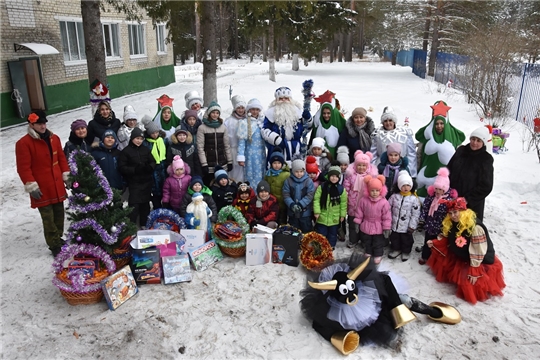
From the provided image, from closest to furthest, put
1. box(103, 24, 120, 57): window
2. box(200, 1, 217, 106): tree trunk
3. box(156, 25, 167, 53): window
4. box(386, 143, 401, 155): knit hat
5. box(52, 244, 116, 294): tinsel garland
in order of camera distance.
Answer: box(52, 244, 116, 294): tinsel garland → box(386, 143, 401, 155): knit hat → box(200, 1, 217, 106): tree trunk → box(103, 24, 120, 57): window → box(156, 25, 167, 53): window

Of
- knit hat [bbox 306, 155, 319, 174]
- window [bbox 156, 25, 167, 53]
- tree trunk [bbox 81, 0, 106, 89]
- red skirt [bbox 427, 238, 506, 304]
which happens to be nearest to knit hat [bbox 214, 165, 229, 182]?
knit hat [bbox 306, 155, 319, 174]

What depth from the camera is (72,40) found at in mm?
15367

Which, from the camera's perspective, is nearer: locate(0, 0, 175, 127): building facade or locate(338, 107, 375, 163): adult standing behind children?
locate(338, 107, 375, 163): adult standing behind children

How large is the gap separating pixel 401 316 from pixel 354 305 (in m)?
0.46

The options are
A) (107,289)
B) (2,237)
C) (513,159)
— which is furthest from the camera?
(513,159)

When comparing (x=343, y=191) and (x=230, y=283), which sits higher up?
(x=343, y=191)

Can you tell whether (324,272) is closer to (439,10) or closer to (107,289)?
(107,289)

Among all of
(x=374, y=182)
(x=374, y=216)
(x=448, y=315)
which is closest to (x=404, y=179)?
(x=374, y=182)

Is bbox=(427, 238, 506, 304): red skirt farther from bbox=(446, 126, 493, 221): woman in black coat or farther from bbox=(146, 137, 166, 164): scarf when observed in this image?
bbox=(146, 137, 166, 164): scarf

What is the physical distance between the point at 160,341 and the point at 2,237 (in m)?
3.50

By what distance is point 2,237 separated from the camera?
5746mm

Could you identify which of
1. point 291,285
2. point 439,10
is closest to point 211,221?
point 291,285

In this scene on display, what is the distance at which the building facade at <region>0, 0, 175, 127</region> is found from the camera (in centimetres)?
1211

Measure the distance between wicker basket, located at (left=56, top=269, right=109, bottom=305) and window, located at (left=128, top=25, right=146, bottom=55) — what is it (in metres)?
17.6
